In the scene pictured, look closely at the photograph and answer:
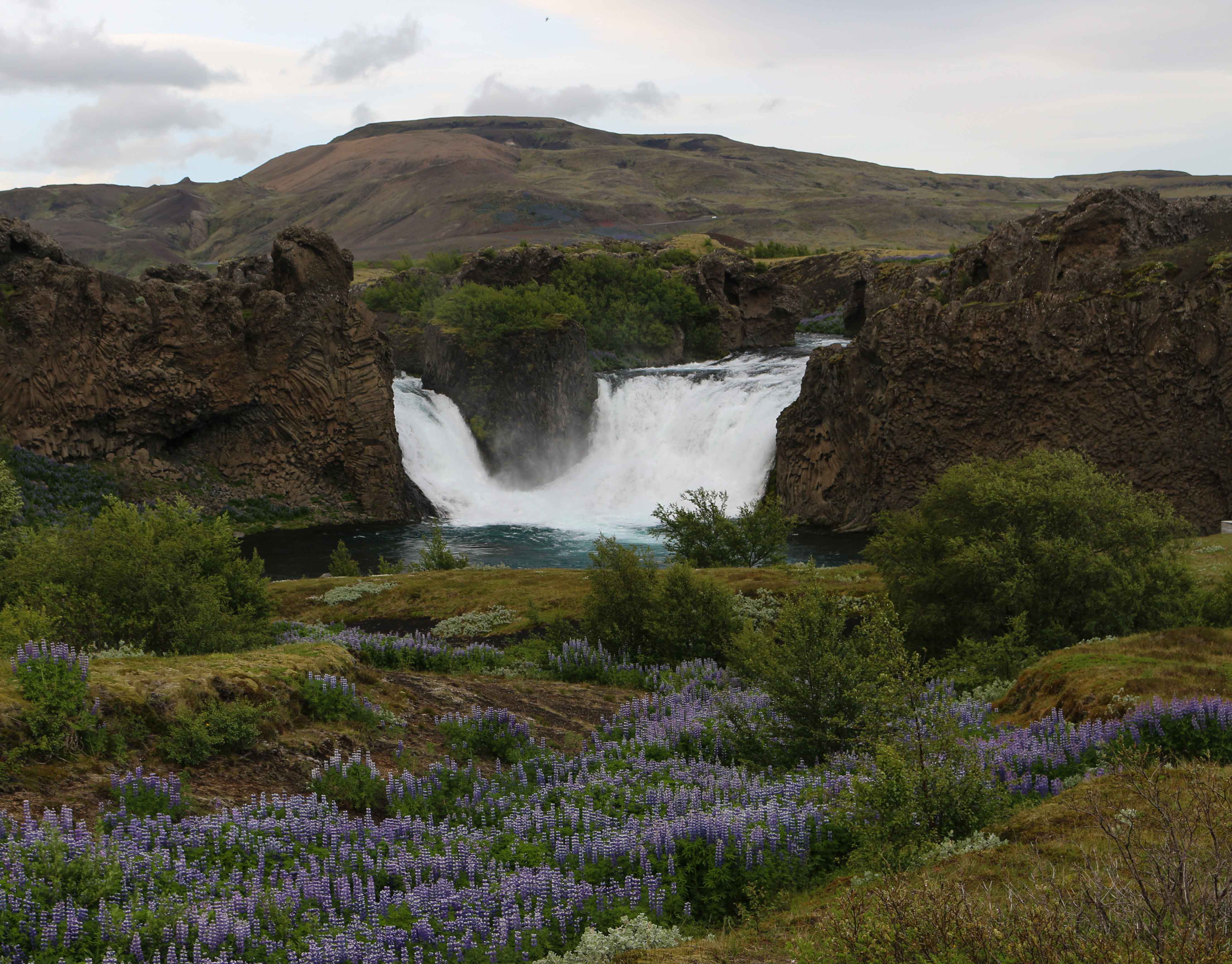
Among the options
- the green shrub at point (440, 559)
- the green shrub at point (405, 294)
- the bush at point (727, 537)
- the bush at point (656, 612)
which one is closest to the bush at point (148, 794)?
the bush at point (656, 612)

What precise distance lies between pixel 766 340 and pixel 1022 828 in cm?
9101

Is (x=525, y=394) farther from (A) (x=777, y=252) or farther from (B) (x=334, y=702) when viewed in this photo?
(A) (x=777, y=252)

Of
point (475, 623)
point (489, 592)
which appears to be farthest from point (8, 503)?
point (475, 623)

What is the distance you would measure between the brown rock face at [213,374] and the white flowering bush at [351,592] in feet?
91.4

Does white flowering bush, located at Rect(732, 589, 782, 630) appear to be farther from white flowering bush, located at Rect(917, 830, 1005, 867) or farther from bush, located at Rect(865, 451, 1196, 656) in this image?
white flowering bush, located at Rect(917, 830, 1005, 867)

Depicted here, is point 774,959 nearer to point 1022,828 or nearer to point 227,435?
point 1022,828

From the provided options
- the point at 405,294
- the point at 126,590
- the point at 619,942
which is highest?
the point at 405,294

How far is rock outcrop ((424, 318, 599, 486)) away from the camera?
230 feet

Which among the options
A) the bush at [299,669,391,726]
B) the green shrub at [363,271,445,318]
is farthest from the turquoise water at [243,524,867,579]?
the green shrub at [363,271,445,318]

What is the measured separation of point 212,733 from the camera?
11156 millimetres

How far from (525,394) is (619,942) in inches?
2488

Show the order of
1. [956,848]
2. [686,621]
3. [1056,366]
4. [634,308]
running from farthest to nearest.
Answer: [634,308], [1056,366], [686,621], [956,848]

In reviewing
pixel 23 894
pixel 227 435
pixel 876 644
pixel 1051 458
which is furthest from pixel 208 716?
pixel 227 435

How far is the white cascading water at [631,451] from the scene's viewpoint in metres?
63.0
